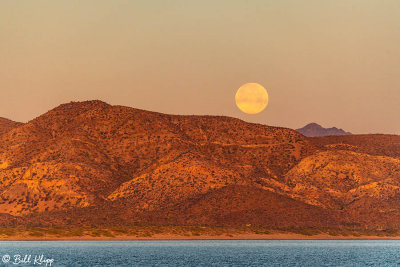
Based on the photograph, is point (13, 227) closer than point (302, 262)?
No

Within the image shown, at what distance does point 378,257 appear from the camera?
13288cm

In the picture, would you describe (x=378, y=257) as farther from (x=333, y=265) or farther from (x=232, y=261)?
(x=232, y=261)

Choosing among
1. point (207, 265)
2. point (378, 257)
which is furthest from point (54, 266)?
point (378, 257)

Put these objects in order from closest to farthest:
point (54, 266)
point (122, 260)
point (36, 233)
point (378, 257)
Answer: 1. point (54, 266)
2. point (122, 260)
3. point (378, 257)
4. point (36, 233)

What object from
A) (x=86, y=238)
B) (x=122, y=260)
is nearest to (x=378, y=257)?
(x=122, y=260)

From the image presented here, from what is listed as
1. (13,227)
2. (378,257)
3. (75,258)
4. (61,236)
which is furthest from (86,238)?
(378,257)

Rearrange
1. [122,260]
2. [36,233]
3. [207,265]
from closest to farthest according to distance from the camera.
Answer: [207,265] → [122,260] → [36,233]

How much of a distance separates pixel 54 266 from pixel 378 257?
208ft

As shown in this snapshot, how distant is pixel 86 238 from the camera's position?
195 metres

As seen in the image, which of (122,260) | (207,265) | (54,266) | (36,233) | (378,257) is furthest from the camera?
(36,233)

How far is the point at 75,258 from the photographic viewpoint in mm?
121688

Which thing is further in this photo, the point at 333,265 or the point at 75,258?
the point at 75,258

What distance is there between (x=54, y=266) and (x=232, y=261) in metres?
32.3

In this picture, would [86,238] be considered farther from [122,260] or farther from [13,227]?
[122,260]
